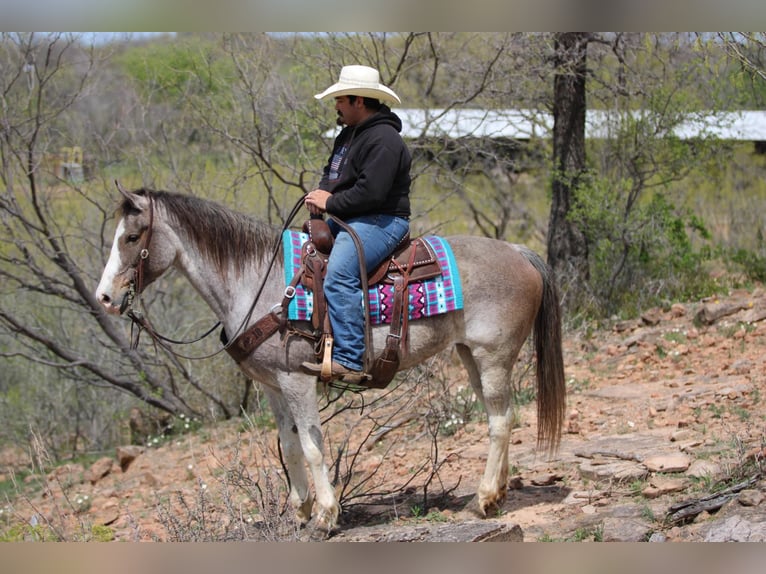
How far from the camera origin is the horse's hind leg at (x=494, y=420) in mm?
5637

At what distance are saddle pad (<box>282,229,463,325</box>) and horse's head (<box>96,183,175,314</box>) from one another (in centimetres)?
80

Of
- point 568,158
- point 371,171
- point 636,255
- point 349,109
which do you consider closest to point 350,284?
point 371,171

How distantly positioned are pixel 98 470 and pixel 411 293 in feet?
17.8

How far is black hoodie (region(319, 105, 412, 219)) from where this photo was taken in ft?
16.7

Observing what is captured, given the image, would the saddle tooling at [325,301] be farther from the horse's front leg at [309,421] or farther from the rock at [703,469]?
the rock at [703,469]

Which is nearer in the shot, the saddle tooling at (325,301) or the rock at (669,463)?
the saddle tooling at (325,301)

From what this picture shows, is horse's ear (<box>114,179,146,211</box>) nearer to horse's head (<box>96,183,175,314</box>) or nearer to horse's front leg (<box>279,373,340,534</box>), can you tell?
horse's head (<box>96,183,175,314</box>)

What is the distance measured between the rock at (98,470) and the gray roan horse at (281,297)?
14.2 feet

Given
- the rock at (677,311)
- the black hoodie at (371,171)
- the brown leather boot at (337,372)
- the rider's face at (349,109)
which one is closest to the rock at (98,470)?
the brown leather boot at (337,372)

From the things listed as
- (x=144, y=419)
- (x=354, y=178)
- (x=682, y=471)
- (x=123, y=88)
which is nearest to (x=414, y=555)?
(x=354, y=178)

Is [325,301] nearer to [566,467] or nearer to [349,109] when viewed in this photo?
[349,109]

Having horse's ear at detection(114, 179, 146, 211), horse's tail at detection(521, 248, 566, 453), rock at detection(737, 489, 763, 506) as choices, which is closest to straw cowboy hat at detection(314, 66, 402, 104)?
horse's ear at detection(114, 179, 146, 211)

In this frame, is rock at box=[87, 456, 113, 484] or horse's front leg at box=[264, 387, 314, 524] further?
rock at box=[87, 456, 113, 484]

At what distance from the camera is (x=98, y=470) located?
9.30 meters
